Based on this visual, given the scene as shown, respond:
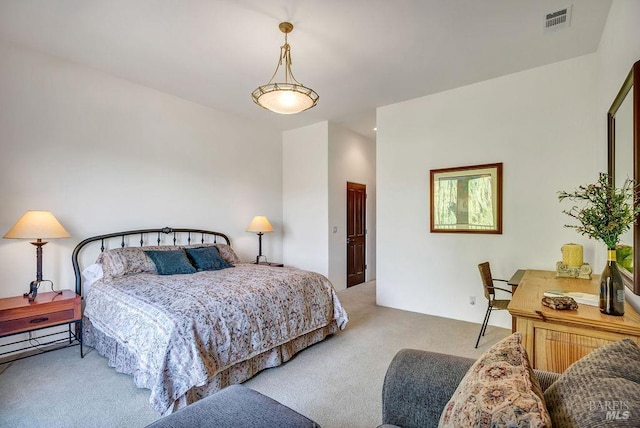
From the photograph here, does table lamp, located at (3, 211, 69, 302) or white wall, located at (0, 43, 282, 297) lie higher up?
white wall, located at (0, 43, 282, 297)

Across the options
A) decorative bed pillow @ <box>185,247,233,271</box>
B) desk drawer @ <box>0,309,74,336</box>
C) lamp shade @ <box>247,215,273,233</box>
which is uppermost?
lamp shade @ <box>247,215,273,233</box>

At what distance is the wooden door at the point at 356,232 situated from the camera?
20.3 feet

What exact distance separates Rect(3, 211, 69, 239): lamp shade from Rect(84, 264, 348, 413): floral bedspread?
64cm

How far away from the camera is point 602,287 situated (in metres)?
1.82

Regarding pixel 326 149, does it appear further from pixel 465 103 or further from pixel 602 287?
pixel 602 287

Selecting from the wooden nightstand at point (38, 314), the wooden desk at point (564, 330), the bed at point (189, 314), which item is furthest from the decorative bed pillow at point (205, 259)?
the wooden desk at point (564, 330)

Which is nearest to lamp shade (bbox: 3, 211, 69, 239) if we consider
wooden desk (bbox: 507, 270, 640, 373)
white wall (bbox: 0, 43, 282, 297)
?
white wall (bbox: 0, 43, 282, 297)

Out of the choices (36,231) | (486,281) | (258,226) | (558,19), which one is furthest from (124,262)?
(558,19)

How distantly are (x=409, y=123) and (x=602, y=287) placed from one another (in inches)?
130

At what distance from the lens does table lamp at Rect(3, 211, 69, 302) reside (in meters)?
2.88

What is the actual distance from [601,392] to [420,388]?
719 mm

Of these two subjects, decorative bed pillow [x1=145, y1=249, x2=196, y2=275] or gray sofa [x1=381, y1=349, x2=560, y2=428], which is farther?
decorative bed pillow [x1=145, y1=249, x2=196, y2=275]

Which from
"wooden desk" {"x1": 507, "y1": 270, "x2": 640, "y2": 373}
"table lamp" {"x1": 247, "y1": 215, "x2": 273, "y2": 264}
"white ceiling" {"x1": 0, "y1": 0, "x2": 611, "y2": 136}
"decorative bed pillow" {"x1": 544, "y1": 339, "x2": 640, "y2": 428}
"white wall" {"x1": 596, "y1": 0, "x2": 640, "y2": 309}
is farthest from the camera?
"table lamp" {"x1": 247, "y1": 215, "x2": 273, "y2": 264}

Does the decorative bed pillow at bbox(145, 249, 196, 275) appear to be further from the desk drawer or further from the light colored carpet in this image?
the light colored carpet
